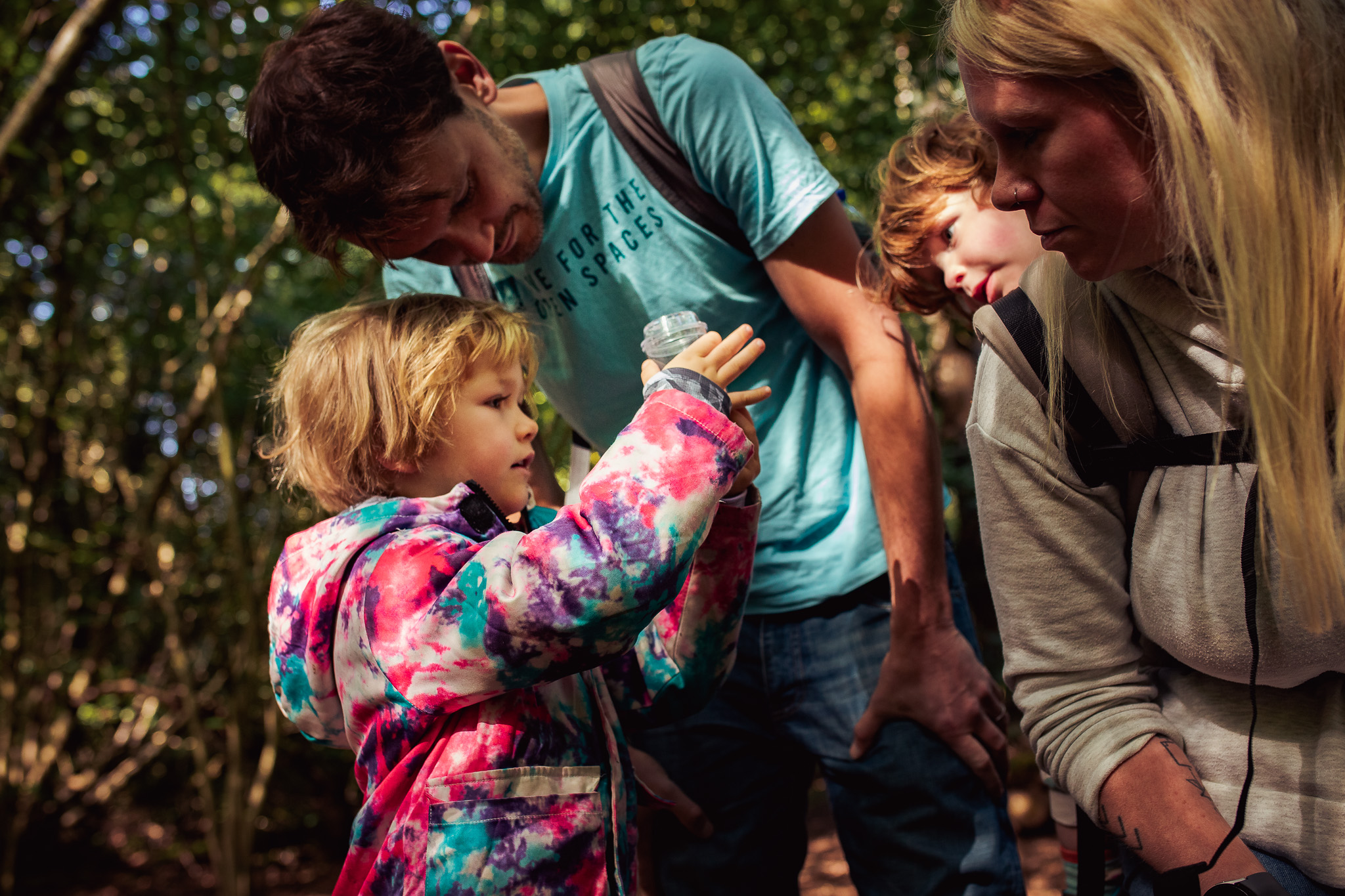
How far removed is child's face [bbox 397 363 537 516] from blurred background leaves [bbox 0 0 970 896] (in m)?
2.67

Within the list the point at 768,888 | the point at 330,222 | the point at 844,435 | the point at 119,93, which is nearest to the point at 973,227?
the point at 844,435

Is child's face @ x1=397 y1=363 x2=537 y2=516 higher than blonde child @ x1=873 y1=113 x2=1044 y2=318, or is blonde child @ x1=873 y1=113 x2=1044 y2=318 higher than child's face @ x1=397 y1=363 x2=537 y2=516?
blonde child @ x1=873 y1=113 x2=1044 y2=318

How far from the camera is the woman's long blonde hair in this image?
3.42 ft

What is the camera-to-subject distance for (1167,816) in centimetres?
122

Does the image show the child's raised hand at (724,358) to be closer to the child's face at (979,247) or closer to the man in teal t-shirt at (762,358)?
the man in teal t-shirt at (762,358)

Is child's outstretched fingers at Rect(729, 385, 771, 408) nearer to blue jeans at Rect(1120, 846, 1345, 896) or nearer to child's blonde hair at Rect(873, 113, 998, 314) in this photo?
child's blonde hair at Rect(873, 113, 998, 314)

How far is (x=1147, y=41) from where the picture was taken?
106 centimetres

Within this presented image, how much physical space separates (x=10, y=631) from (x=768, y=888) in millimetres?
4615

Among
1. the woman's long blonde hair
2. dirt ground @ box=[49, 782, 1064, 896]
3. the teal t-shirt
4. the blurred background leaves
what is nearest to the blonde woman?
the woman's long blonde hair

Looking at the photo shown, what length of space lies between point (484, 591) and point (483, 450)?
0.37m

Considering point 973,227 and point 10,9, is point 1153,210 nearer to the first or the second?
point 973,227

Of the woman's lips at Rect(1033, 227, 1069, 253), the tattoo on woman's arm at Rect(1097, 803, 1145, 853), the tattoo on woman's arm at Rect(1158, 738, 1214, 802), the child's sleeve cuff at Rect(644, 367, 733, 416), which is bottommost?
the tattoo on woman's arm at Rect(1097, 803, 1145, 853)

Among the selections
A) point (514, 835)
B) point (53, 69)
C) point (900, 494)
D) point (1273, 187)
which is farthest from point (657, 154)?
point (53, 69)

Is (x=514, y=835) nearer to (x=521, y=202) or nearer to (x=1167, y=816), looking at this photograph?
(x=1167, y=816)
